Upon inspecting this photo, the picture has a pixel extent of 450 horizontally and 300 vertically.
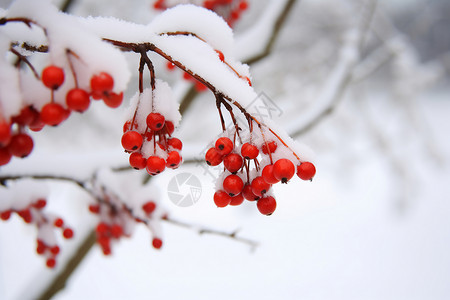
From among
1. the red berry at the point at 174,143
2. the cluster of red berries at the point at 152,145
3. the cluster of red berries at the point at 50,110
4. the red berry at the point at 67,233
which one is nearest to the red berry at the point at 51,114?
the cluster of red berries at the point at 50,110

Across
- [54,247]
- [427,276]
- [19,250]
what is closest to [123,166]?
[54,247]

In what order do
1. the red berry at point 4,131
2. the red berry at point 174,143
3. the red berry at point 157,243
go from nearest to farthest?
1. the red berry at point 4,131
2. the red berry at point 174,143
3. the red berry at point 157,243

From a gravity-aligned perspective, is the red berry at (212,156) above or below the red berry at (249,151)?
below

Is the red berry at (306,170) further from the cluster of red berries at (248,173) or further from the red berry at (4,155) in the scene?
the red berry at (4,155)

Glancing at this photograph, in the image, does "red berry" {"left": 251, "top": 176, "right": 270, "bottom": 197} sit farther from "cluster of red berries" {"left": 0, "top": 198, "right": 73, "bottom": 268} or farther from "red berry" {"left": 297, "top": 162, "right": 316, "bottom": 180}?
"cluster of red berries" {"left": 0, "top": 198, "right": 73, "bottom": 268}

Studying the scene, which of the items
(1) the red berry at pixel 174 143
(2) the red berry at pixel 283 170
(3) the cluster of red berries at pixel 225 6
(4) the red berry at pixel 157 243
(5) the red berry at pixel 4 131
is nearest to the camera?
(5) the red berry at pixel 4 131

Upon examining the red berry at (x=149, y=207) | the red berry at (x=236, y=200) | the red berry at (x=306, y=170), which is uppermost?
the red berry at (x=149, y=207)

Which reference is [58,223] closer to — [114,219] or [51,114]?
[114,219]
